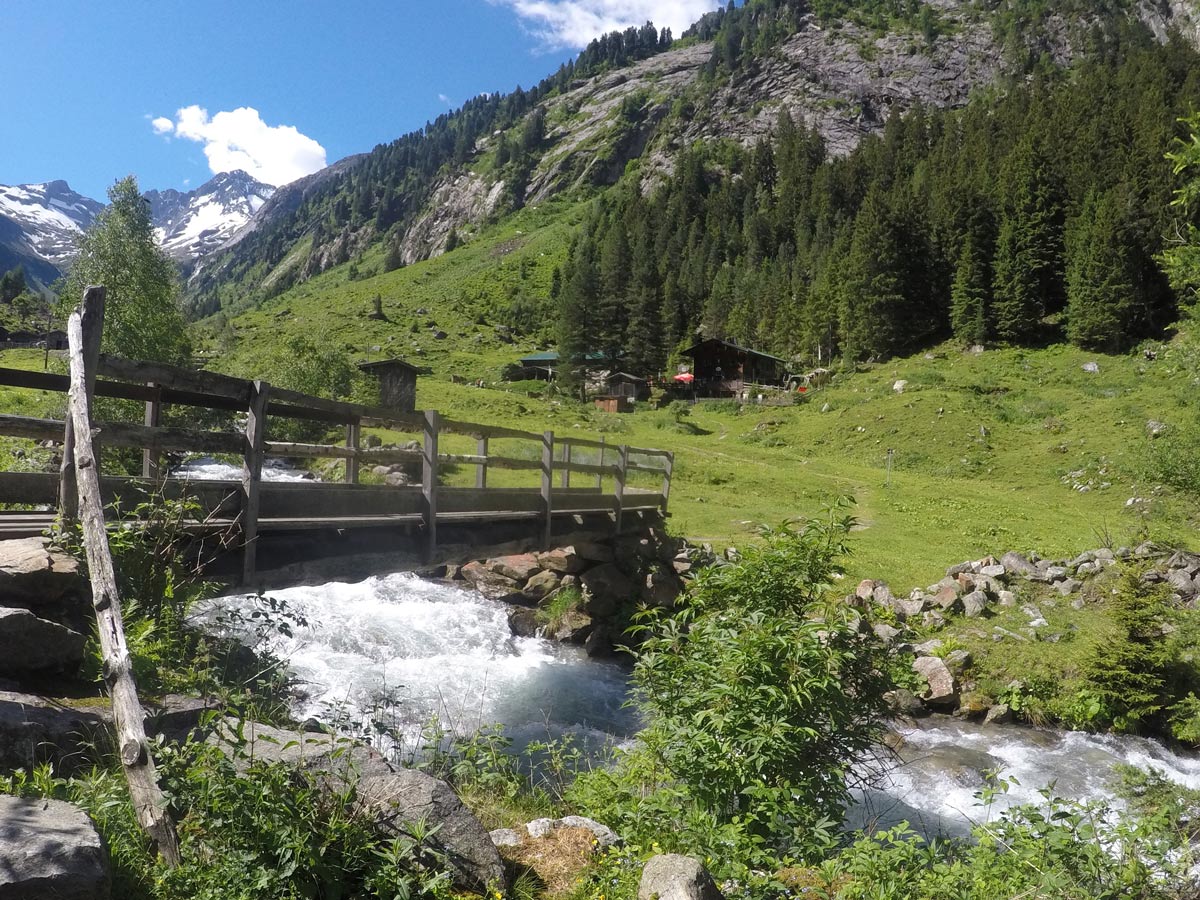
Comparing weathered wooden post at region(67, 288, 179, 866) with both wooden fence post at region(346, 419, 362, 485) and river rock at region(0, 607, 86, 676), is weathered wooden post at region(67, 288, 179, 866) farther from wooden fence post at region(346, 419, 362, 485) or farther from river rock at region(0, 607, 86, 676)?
wooden fence post at region(346, 419, 362, 485)

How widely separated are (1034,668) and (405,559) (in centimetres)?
1341

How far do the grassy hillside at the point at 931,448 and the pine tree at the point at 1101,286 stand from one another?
271 cm

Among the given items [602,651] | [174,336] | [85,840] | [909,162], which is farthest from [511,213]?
[85,840]

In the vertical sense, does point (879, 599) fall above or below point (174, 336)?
below

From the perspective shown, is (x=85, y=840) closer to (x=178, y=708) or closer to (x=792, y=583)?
(x=178, y=708)

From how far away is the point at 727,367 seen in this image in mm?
73750

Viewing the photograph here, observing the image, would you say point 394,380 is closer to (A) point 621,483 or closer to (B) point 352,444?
(A) point 621,483

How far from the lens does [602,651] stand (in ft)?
58.9

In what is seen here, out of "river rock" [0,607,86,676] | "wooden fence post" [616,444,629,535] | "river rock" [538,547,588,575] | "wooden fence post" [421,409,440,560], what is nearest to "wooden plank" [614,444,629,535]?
"wooden fence post" [616,444,629,535]

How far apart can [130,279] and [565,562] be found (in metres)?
26.1

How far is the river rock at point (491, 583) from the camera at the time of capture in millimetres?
19938

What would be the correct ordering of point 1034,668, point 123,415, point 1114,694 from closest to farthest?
point 1114,694 → point 1034,668 → point 123,415

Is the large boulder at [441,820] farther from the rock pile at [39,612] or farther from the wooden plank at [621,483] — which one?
the wooden plank at [621,483]

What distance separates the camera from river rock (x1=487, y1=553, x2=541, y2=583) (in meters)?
20.5
